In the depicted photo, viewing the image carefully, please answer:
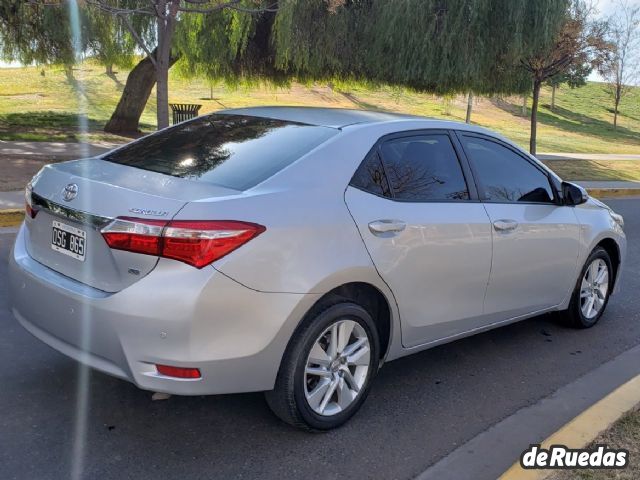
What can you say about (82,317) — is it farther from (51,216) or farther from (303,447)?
(303,447)

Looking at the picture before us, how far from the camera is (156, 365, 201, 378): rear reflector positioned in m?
2.97

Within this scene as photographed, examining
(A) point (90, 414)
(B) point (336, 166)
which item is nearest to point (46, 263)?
(A) point (90, 414)

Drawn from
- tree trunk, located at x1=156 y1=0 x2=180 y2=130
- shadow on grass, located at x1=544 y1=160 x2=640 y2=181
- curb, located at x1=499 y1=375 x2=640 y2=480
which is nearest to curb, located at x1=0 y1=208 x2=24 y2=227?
tree trunk, located at x1=156 y1=0 x2=180 y2=130

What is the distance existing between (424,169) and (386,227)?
2.16ft

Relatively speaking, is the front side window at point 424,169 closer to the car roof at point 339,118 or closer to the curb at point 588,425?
the car roof at point 339,118

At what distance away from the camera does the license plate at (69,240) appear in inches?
126

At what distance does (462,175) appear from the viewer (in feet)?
13.9

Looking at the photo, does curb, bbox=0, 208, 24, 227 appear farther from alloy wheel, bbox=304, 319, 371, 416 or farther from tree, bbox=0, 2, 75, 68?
tree, bbox=0, 2, 75, 68

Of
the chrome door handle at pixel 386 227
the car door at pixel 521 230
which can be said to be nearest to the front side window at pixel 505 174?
the car door at pixel 521 230

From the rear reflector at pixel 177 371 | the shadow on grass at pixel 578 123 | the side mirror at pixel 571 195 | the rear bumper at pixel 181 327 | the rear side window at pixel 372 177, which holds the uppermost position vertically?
the rear side window at pixel 372 177

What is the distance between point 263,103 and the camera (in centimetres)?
3916

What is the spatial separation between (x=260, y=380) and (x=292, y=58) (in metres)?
15.9

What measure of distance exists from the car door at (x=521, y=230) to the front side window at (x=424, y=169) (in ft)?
Answer: 0.62

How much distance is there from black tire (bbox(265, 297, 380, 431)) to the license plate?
3.60ft
